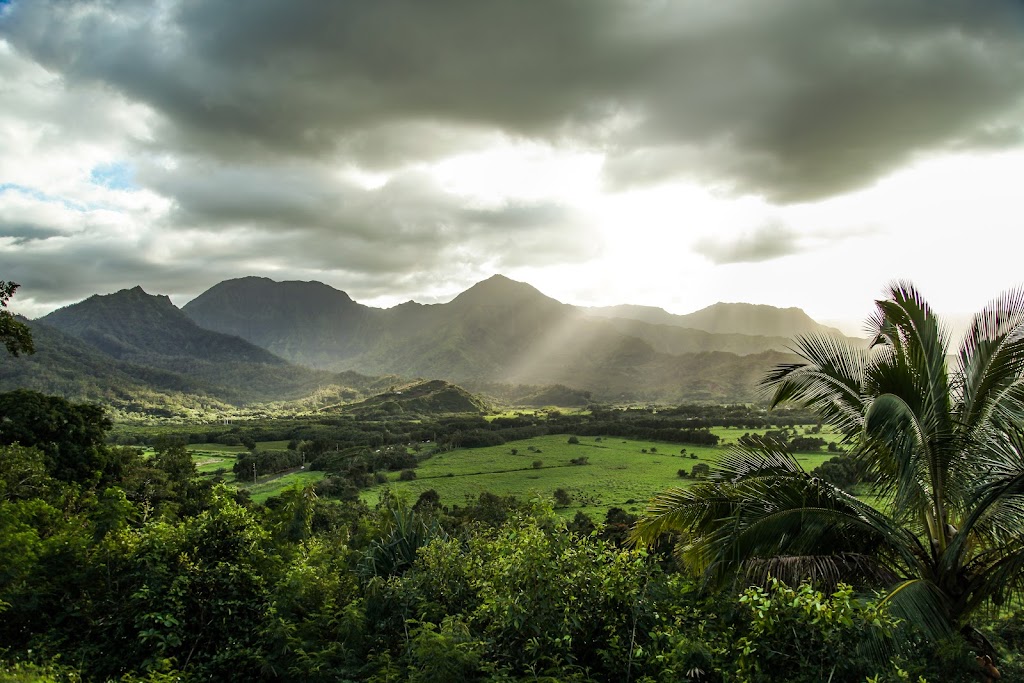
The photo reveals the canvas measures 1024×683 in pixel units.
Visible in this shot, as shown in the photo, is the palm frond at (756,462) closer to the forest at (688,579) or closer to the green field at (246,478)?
the forest at (688,579)

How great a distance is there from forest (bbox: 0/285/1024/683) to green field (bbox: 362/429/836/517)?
46.9m

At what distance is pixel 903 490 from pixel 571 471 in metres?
77.3

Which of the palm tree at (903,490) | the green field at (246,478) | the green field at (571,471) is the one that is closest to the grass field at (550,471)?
the green field at (571,471)

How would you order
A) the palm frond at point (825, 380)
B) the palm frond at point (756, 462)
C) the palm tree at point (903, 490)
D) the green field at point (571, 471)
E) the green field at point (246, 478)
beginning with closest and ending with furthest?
A: the palm tree at point (903, 490) < the palm frond at point (756, 462) < the palm frond at point (825, 380) < the green field at point (571, 471) < the green field at point (246, 478)

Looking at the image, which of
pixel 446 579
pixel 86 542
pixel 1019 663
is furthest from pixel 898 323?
pixel 86 542

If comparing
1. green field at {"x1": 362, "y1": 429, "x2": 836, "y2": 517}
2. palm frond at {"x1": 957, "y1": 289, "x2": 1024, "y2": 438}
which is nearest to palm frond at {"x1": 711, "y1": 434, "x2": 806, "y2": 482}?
palm frond at {"x1": 957, "y1": 289, "x2": 1024, "y2": 438}

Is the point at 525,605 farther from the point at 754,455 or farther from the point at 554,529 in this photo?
the point at 754,455

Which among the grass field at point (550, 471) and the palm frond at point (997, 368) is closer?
the palm frond at point (997, 368)

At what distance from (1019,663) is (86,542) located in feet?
57.7

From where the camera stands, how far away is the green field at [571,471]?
64.9m

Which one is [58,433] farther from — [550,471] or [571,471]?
[571,471]

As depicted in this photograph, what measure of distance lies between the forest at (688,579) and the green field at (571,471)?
4689 cm

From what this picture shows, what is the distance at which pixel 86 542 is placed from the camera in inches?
437

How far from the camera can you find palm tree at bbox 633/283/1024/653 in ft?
24.7
